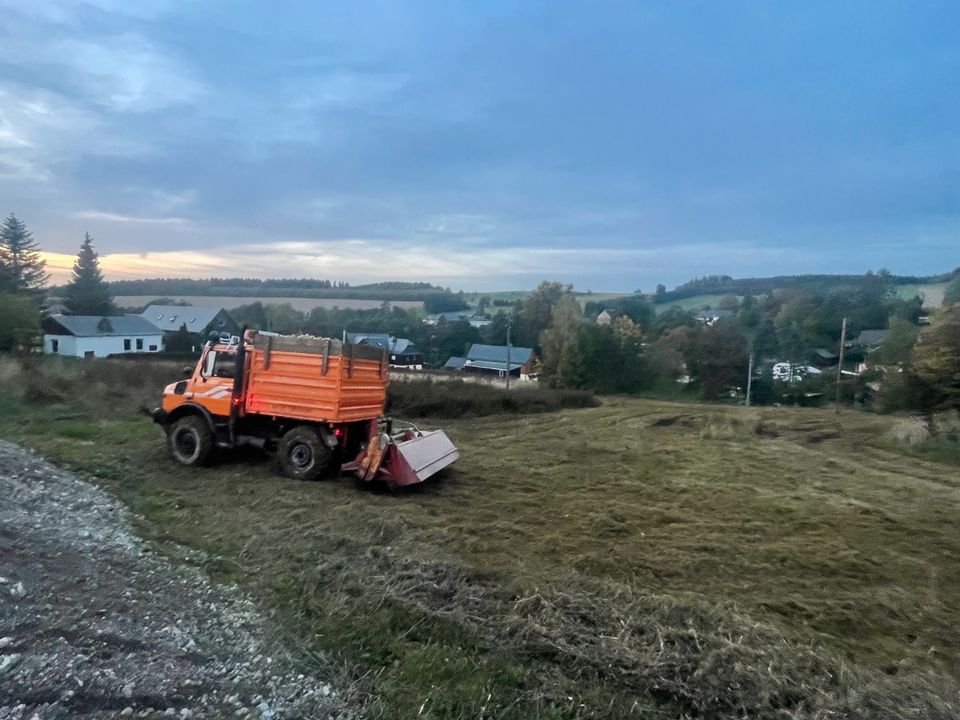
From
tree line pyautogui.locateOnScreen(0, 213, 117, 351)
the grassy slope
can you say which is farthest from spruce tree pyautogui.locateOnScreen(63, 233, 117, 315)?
the grassy slope

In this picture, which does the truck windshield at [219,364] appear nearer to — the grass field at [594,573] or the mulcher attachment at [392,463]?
the grass field at [594,573]

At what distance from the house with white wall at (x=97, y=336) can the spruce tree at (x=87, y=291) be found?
731 centimetres

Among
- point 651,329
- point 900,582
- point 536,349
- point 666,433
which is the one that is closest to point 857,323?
point 651,329

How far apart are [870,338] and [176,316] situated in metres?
41.2

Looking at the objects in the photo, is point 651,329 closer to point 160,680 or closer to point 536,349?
point 536,349

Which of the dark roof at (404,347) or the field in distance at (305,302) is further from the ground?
the field in distance at (305,302)

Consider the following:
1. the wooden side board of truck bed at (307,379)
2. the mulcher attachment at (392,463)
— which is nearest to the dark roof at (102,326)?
the wooden side board of truck bed at (307,379)

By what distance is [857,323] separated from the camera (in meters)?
33.8

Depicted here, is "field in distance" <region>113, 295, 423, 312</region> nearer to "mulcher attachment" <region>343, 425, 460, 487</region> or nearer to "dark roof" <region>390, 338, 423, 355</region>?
"dark roof" <region>390, 338, 423, 355</region>

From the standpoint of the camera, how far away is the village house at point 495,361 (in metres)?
39.9

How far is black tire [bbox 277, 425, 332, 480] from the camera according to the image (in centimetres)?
1025

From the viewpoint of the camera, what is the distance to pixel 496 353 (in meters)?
41.7

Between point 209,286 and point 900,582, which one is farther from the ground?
point 209,286

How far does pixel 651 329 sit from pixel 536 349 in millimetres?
7591
